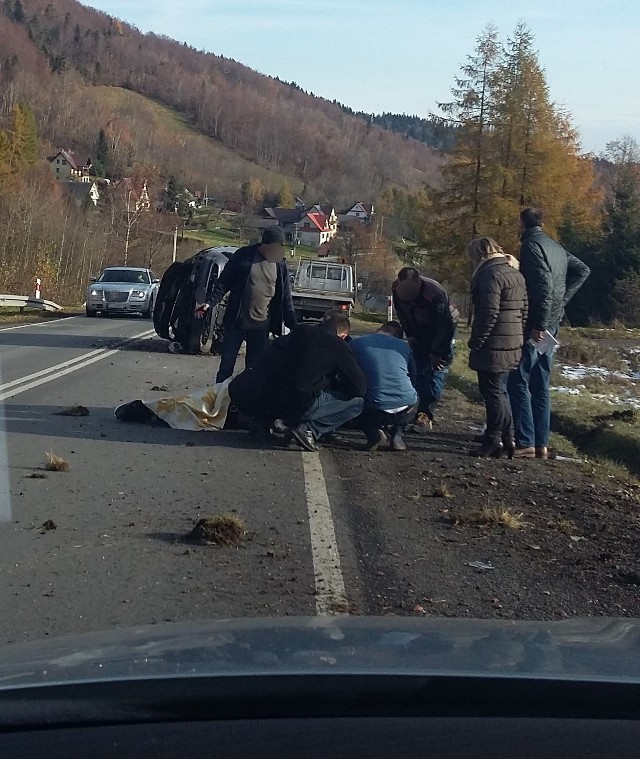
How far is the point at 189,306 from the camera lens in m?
17.5

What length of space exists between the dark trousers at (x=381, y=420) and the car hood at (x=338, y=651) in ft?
21.0

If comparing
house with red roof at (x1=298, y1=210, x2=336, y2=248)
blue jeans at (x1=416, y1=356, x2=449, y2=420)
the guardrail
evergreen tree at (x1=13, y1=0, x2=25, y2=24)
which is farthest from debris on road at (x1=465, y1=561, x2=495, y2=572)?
evergreen tree at (x1=13, y1=0, x2=25, y2=24)

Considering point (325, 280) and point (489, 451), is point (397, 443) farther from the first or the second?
point (325, 280)

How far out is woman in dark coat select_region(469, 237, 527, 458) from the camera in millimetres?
8641

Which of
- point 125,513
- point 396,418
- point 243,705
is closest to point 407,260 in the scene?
point 396,418

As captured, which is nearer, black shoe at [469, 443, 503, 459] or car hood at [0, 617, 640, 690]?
car hood at [0, 617, 640, 690]

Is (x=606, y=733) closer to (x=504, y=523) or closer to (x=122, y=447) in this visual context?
(x=504, y=523)

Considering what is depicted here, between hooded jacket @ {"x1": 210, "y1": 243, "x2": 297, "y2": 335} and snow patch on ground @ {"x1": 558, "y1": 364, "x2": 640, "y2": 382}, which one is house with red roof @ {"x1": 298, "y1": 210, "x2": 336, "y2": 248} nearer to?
snow patch on ground @ {"x1": 558, "y1": 364, "x2": 640, "y2": 382}

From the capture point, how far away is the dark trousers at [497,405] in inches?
348

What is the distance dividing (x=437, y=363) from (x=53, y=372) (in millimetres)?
5850

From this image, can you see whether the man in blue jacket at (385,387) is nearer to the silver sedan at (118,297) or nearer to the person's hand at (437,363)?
the person's hand at (437,363)

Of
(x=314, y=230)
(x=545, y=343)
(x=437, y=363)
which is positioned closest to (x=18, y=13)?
(x=314, y=230)

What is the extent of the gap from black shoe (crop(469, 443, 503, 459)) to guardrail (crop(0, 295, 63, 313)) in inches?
835

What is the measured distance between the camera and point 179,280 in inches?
687
